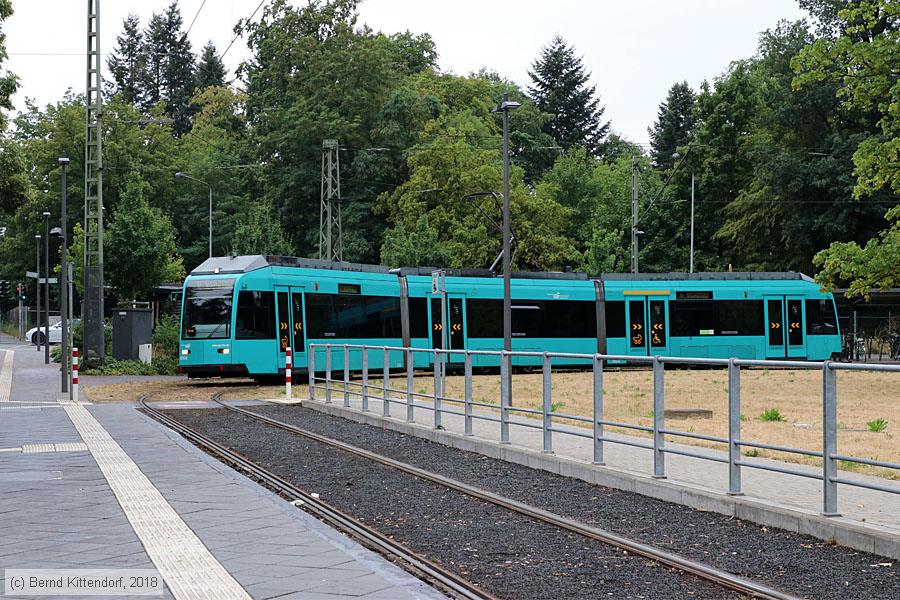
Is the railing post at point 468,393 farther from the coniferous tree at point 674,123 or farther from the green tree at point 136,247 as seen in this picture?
the coniferous tree at point 674,123

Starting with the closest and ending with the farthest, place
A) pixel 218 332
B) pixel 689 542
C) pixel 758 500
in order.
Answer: pixel 689 542 → pixel 758 500 → pixel 218 332

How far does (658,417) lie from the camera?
1130 cm

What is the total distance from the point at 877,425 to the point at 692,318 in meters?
29.3

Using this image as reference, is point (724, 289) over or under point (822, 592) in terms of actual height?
over

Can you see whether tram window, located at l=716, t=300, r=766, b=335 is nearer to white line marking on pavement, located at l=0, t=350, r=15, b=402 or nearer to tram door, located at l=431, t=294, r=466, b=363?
tram door, located at l=431, t=294, r=466, b=363

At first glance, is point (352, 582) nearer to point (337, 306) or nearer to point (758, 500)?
point (758, 500)

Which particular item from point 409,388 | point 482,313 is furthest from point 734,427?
Answer: point 482,313

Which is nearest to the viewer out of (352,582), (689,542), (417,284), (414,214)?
(352,582)

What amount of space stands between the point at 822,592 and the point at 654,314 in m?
30.6

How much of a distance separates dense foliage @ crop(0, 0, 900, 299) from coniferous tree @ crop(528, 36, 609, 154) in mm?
10137

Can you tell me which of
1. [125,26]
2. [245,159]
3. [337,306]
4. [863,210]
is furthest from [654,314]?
[125,26]

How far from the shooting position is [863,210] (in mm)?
59406

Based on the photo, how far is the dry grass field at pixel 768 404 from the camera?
859 cm

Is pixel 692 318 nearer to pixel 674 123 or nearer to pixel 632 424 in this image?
pixel 632 424
